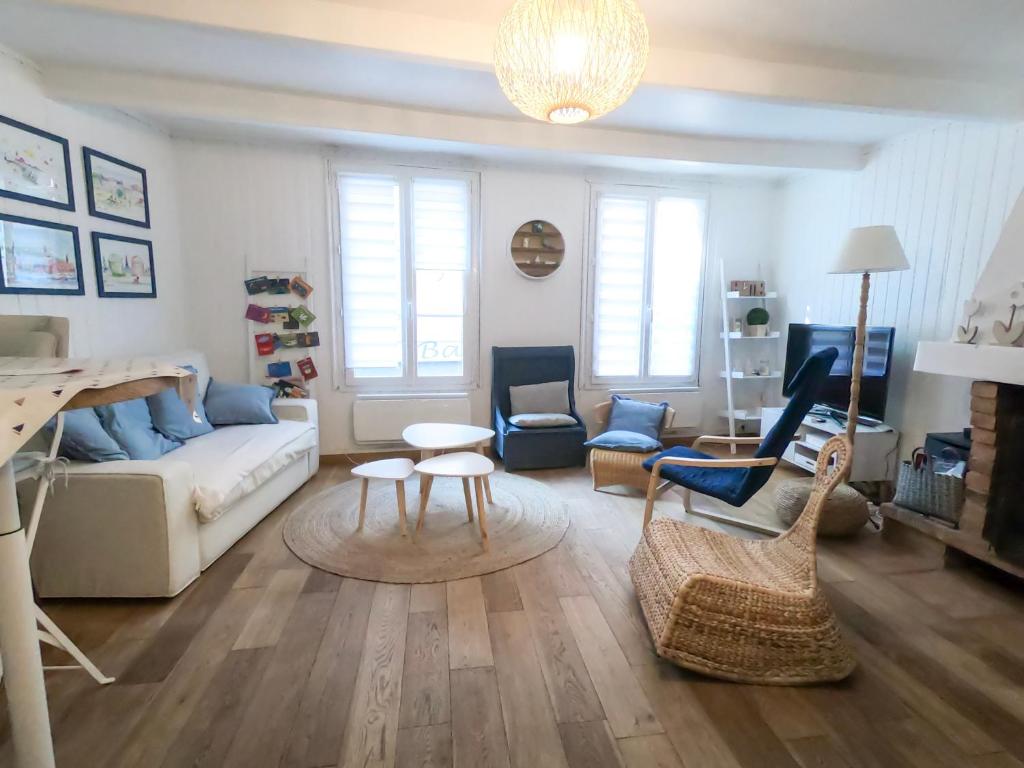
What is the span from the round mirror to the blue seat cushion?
207 centimetres

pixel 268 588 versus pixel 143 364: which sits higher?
pixel 143 364

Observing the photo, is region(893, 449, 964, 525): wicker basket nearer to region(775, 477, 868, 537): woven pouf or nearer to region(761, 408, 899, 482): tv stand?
region(775, 477, 868, 537): woven pouf

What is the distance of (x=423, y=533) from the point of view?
2.81 m

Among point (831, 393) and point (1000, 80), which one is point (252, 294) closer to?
point (831, 393)

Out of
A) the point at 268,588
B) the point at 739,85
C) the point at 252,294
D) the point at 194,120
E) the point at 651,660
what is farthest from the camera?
the point at 252,294

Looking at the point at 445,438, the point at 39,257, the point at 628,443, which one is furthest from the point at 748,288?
the point at 39,257

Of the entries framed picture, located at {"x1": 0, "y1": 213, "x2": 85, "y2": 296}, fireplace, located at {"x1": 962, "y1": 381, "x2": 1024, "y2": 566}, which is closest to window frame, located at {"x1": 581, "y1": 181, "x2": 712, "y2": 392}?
fireplace, located at {"x1": 962, "y1": 381, "x2": 1024, "y2": 566}

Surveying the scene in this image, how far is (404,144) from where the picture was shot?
364 centimetres

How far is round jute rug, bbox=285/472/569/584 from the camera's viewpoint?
2455mm

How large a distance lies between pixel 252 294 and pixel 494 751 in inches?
141

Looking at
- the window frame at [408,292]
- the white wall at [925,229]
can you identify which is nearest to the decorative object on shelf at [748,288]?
the white wall at [925,229]

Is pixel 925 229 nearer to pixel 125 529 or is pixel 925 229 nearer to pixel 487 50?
pixel 487 50

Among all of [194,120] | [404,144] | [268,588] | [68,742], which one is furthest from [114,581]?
[404,144]

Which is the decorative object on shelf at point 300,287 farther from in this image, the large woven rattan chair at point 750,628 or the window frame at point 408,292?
the large woven rattan chair at point 750,628
